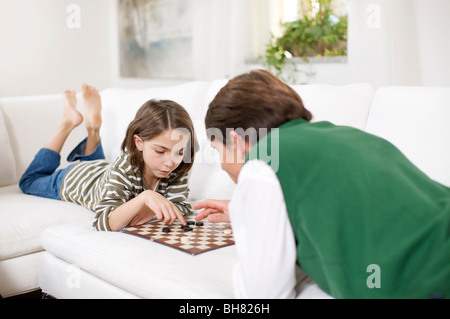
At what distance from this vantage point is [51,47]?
4.04 meters

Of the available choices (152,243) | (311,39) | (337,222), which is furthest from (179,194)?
(311,39)

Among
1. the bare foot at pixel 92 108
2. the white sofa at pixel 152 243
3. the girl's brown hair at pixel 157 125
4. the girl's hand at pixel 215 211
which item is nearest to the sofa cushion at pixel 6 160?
the white sofa at pixel 152 243

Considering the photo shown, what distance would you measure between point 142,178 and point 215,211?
1.24 feet

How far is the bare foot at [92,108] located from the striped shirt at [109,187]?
222 millimetres

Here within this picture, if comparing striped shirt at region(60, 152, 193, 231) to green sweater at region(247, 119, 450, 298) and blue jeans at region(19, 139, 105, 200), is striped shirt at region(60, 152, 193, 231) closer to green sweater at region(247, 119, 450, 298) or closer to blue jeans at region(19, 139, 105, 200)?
blue jeans at region(19, 139, 105, 200)

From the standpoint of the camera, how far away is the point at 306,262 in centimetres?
105

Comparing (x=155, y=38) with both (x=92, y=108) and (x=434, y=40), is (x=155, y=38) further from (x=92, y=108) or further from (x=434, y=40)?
(x=434, y=40)

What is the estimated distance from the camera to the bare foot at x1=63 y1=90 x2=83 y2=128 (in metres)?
2.54

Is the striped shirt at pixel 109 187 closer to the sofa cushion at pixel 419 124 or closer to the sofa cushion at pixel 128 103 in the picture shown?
the sofa cushion at pixel 128 103
